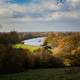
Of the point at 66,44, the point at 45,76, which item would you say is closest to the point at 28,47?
the point at 66,44

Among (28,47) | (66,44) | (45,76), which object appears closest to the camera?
(45,76)

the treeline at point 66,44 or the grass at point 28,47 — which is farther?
the treeline at point 66,44

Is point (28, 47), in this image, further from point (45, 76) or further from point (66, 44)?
point (45, 76)

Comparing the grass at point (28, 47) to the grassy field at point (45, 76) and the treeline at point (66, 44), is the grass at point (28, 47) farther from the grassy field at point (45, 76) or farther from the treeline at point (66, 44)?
the grassy field at point (45, 76)

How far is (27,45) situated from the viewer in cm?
1998

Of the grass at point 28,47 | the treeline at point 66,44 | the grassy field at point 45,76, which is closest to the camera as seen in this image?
the grassy field at point 45,76

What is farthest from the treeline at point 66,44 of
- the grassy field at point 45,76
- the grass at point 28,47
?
the grassy field at point 45,76

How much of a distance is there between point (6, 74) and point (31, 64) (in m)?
2.42

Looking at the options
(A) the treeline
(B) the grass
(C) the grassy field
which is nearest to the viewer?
(C) the grassy field

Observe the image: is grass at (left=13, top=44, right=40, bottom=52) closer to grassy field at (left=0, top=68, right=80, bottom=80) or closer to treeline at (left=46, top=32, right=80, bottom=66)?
treeline at (left=46, top=32, right=80, bottom=66)

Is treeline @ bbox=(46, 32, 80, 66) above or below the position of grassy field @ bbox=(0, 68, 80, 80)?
above

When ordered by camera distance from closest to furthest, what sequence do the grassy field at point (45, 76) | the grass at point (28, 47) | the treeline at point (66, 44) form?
the grassy field at point (45, 76), the grass at point (28, 47), the treeline at point (66, 44)

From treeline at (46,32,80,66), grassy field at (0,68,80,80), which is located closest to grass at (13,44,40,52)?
treeline at (46,32,80,66)

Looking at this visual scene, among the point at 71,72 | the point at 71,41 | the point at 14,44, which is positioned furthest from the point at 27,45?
the point at 71,72
